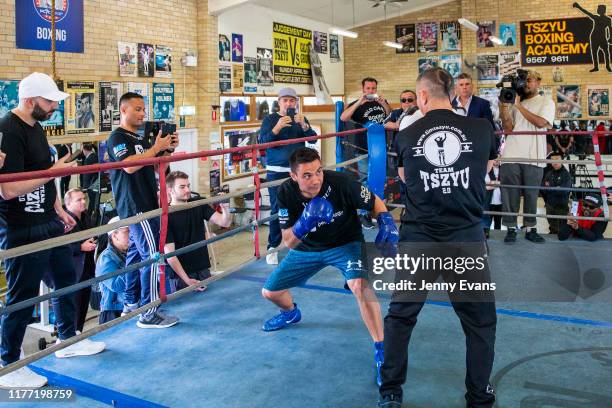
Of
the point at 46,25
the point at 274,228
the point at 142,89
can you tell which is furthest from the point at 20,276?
the point at 142,89

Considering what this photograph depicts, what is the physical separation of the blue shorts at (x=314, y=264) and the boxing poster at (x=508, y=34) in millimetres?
13158

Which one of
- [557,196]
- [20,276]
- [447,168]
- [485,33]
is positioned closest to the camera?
[447,168]

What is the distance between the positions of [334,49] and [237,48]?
4.80m

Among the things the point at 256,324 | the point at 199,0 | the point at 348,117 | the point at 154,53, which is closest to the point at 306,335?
the point at 256,324

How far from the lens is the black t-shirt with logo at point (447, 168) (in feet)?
7.95

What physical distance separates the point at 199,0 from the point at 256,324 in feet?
26.9

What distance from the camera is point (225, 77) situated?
11391 millimetres

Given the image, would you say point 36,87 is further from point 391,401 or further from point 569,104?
point 569,104

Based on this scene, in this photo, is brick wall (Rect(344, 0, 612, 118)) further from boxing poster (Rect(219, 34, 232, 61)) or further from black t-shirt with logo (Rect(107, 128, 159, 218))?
black t-shirt with logo (Rect(107, 128, 159, 218))

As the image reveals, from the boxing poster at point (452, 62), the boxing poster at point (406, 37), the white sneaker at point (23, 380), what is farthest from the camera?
the boxing poster at point (406, 37)

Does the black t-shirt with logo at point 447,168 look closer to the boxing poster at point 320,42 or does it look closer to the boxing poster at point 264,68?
the boxing poster at point 264,68

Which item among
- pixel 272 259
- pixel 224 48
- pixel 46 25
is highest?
pixel 224 48

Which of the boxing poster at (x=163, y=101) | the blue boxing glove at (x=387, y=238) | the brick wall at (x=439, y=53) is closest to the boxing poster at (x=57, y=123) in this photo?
the boxing poster at (x=163, y=101)

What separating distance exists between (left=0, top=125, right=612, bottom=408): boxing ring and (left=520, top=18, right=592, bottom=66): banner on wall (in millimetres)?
11342
